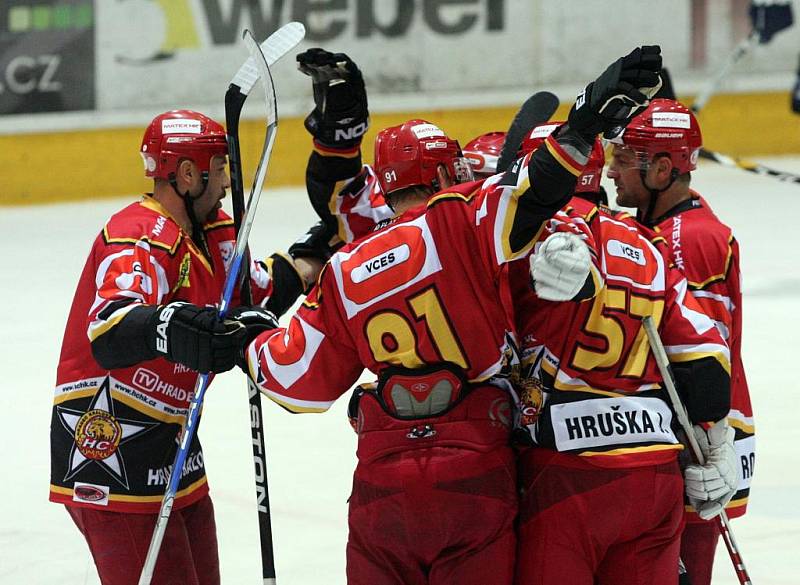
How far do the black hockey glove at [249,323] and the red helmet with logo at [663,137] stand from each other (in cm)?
96

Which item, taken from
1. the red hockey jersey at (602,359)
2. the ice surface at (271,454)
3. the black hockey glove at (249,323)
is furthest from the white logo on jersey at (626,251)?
the ice surface at (271,454)

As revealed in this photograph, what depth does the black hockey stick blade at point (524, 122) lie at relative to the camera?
3033 mm

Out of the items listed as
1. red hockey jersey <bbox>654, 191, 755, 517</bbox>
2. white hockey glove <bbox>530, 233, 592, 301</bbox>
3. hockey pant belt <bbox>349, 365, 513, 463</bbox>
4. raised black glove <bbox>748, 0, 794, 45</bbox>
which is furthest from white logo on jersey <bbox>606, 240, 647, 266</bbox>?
raised black glove <bbox>748, 0, 794, 45</bbox>

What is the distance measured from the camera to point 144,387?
3230mm

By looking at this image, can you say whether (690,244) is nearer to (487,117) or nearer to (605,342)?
(605,342)

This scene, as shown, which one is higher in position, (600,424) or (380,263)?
(380,263)

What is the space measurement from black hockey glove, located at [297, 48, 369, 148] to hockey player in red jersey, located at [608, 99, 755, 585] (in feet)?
2.00

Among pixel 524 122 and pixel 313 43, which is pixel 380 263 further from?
pixel 313 43

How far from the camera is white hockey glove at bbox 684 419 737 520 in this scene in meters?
2.88

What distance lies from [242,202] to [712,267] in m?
1.03

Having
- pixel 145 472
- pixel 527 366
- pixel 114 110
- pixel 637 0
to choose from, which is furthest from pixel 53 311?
pixel 637 0

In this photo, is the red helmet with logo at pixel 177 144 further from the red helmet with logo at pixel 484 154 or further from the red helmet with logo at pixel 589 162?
the red helmet with logo at pixel 589 162

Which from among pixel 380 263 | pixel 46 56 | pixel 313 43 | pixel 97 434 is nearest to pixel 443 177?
pixel 380 263

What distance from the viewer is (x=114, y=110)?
34.7ft
